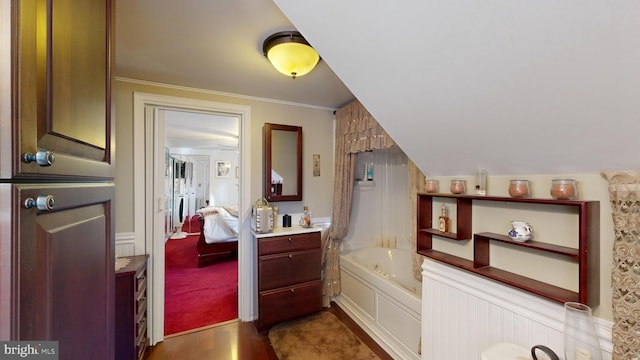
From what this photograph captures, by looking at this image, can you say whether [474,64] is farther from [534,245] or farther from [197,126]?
[197,126]

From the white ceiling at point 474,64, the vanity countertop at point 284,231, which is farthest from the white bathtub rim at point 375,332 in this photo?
the white ceiling at point 474,64

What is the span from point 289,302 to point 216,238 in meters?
2.18

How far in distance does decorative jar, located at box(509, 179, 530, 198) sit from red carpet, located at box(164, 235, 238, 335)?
2.68 meters

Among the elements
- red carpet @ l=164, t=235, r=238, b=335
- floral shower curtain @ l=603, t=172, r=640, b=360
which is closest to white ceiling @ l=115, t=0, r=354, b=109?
floral shower curtain @ l=603, t=172, r=640, b=360

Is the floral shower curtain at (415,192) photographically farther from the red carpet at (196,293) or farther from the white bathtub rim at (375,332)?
the red carpet at (196,293)

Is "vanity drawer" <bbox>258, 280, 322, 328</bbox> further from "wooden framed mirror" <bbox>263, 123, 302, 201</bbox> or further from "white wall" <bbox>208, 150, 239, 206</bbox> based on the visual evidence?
"white wall" <bbox>208, 150, 239, 206</bbox>

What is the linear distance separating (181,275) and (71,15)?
3749mm

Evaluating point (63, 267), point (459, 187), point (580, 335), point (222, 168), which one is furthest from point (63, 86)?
point (222, 168)

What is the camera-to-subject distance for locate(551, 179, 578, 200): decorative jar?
0.96m

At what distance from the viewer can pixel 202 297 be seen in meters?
3.02

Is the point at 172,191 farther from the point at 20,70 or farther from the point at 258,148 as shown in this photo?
the point at 20,70

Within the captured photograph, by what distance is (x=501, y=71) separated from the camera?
2.86 feet

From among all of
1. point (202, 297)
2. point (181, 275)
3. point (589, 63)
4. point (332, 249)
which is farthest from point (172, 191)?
point (589, 63)

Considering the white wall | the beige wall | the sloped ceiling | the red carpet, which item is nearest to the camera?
the sloped ceiling
